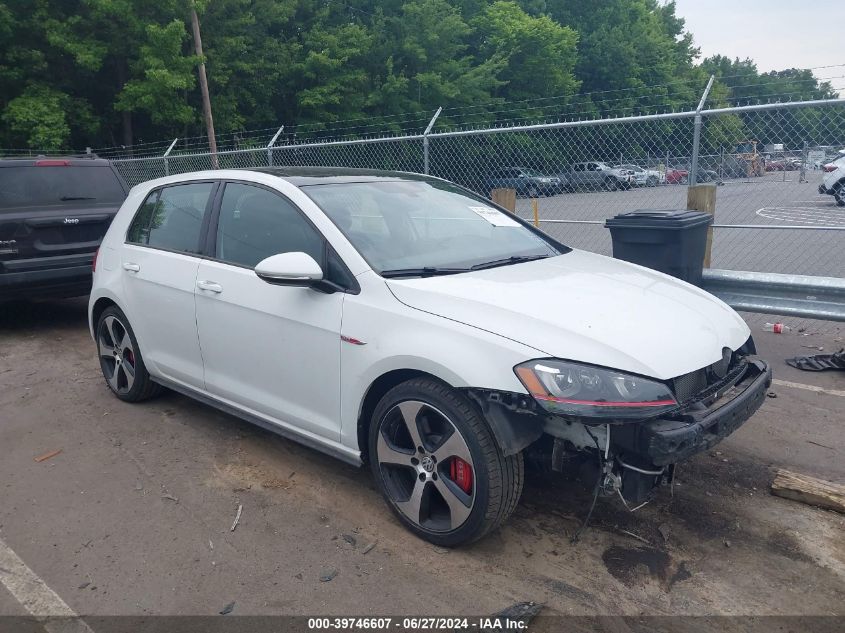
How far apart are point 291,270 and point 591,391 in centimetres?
144

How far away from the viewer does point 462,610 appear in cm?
262

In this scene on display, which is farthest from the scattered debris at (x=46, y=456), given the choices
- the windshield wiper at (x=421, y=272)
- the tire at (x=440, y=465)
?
the windshield wiper at (x=421, y=272)

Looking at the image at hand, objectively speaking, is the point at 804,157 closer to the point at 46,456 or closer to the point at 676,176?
the point at 676,176

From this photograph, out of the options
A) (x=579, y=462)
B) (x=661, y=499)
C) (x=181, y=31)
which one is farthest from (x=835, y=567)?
(x=181, y=31)

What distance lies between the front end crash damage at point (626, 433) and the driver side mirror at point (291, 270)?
94 centimetres

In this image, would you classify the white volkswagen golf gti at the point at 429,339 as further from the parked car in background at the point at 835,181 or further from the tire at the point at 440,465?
the parked car in background at the point at 835,181

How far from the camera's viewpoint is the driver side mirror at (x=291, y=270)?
3.14 metres

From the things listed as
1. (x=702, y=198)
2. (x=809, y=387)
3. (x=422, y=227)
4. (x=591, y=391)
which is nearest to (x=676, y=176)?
(x=702, y=198)

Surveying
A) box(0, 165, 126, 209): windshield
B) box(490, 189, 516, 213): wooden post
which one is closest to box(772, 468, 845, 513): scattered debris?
box(490, 189, 516, 213): wooden post

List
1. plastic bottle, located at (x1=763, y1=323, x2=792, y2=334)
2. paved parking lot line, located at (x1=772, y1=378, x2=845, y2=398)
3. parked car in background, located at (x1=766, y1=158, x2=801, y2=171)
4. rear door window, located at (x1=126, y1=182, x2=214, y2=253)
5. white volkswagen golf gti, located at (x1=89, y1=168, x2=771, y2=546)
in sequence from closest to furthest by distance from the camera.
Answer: white volkswagen golf gti, located at (x1=89, y1=168, x2=771, y2=546), rear door window, located at (x1=126, y1=182, x2=214, y2=253), paved parking lot line, located at (x1=772, y1=378, x2=845, y2=398), plastic bottle, located at (x1=763, y1=323, x2=792, y2=334), parked car in background, located at (x1=766, y1=158, x2=801, y2=171)

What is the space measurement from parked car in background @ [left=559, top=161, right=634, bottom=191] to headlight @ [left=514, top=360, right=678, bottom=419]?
5.93 m

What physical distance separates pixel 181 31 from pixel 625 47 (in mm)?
32574

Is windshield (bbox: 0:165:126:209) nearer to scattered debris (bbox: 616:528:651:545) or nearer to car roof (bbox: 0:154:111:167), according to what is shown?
car roof (bbox: 0:154:111:167)

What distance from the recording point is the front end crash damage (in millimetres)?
2615
